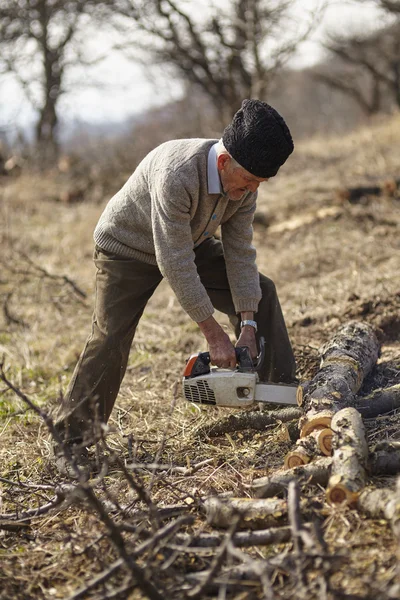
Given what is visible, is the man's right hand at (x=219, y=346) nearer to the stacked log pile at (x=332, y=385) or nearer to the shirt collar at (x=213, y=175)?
the stacked log pile at (x=332, y=385)

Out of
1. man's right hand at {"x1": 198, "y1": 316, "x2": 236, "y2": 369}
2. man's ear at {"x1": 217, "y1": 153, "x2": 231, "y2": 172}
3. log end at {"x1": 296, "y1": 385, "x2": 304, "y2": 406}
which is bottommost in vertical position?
log end at {"x1": 296, "y1": 385, "x2": 304, "y2": 406}

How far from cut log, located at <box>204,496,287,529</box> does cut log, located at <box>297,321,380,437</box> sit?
0.67 m

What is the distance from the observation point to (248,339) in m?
3.64

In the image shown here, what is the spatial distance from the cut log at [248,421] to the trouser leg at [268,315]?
0.91 ft

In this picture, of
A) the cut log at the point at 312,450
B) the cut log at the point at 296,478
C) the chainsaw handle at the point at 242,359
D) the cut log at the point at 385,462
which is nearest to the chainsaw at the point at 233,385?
the chainsaw handle at the point at 242,359

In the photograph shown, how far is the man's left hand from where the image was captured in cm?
362

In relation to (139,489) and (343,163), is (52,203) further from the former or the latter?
(139,489)

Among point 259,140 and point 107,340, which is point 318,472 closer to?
point 107,340

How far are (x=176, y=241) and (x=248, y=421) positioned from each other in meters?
1.24

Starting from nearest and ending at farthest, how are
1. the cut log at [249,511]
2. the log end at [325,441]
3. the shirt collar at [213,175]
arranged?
1. the cut log at [249,511]
2. the log end at [325,441]
3. the shirt collar at [213,175]

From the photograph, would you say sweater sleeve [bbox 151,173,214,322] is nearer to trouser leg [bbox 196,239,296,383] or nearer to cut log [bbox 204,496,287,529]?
trouser leg [bbox 196,239,296,383]

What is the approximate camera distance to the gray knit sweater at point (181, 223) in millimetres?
3240

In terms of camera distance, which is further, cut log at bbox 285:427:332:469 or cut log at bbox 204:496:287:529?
cut log at bbox 285:427:332:469

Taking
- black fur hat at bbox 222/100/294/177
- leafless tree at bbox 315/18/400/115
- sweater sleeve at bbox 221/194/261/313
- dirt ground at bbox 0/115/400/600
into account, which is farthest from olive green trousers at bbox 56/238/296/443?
leafless tree at bbox 315/18/400/115
